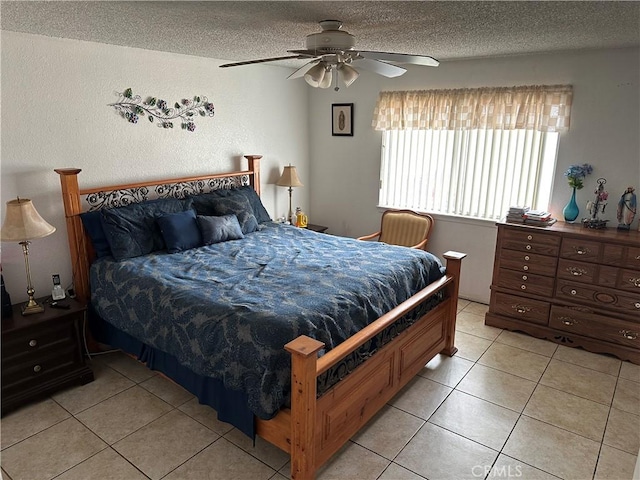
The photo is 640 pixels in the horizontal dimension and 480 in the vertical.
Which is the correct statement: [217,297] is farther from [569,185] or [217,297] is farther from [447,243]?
[569,185]

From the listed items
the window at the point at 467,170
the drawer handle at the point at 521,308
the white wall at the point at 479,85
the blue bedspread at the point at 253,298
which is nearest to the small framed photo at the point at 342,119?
the white wall at the point at 479,85

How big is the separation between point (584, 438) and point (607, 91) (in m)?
2.69

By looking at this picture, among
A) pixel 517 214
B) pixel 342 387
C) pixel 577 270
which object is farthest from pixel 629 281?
pixel 342 387

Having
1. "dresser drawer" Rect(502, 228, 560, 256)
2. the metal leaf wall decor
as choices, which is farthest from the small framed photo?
"dresser drawer" Rect(502, 228, 560, 256)

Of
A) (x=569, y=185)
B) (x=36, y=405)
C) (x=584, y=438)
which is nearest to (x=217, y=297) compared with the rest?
(x=36, y=405)

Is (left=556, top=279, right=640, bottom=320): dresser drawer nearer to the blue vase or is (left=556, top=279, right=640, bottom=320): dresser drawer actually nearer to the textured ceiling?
the blue vase

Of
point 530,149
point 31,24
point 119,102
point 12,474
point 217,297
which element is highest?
point 31,24

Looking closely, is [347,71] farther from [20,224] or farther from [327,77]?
[20,224]

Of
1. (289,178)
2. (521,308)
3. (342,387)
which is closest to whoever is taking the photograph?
(342,387)

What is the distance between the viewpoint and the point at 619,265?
134 inches

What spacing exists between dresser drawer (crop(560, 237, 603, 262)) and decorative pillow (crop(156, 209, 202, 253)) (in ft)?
9.77

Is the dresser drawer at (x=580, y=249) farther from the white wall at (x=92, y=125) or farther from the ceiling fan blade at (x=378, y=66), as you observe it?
the white wall at (x=92, y=125)

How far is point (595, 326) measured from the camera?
3576mm

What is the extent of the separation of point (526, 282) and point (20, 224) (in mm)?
3812
